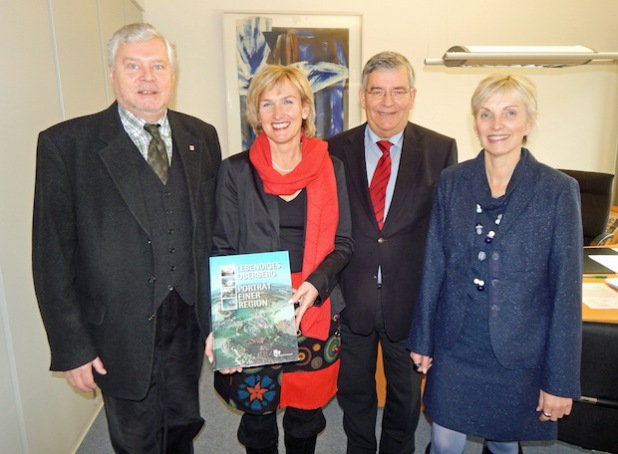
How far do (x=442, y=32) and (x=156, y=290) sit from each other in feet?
12.5

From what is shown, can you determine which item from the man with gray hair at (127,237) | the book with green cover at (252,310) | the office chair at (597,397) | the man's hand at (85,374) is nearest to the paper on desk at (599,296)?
the office chair at (597,397)

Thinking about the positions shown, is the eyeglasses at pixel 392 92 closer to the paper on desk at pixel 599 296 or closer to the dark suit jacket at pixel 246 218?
the dark suit jacket at pixel 246 218

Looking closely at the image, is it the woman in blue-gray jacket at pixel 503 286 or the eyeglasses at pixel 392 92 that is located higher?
the eyeglasses at pixel 392 92

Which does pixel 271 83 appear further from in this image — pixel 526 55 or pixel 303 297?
pixel 526 55

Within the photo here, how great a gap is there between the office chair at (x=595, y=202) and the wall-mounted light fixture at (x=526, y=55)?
1.62 m

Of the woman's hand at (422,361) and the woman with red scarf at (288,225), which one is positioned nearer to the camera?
the woman with red scarf at (288,225)

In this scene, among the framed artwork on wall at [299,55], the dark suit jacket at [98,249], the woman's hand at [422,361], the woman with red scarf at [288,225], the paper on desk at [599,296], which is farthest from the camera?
the framed artwork on wall at [299,55]

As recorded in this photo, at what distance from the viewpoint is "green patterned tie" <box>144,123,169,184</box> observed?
1590 millimetres

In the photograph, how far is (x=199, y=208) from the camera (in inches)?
65.2

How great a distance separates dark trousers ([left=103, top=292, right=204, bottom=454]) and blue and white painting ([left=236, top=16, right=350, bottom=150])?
9.11 feet

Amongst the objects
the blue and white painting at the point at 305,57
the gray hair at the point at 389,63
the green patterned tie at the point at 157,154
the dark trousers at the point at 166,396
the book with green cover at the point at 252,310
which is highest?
the blue and white painting at the point at 305,57

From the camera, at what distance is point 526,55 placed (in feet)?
7.29

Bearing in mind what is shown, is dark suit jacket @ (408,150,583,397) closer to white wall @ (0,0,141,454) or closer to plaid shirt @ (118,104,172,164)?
plaid shirt @ (118,104,172,164)

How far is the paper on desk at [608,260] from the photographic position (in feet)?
8.86
